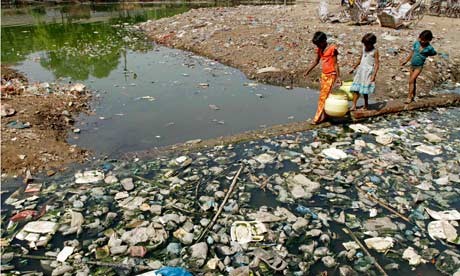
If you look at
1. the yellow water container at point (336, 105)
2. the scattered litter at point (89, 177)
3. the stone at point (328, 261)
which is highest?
the yellow water container at point (336, 105)

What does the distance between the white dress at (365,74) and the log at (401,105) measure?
0.38m

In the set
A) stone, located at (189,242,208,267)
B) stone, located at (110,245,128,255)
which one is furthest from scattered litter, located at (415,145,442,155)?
stone, located at (110,245,128,255)

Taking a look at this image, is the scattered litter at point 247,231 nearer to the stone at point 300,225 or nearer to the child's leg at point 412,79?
the stone at point 300,225

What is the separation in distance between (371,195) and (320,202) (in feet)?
1.95

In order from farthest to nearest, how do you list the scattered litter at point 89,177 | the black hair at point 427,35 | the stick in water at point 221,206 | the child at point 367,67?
the black hair at point 427,35
the child at point 367,67
the scattered litter at point 89,177
the stick in water at point 221,206

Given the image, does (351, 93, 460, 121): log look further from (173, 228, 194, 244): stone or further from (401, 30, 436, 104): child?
(173, 228, 194, 244): stone

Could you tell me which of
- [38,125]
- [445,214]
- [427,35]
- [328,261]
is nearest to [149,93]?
[38,125]

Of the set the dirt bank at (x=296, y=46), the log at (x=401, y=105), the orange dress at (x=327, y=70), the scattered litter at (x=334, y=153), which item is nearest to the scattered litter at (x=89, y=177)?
the scattered litter at (x=334, y=153)

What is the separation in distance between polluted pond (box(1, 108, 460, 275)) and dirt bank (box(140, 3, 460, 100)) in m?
3.51

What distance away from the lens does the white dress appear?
545 cm

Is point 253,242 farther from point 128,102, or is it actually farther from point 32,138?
point 128,102

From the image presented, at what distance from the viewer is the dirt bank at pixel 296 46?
318 inches

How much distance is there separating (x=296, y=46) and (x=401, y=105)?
175 inches

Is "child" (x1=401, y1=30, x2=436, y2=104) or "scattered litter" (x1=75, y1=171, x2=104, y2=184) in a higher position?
"child" (x1=401, y1=30, x2=436, y2=104)
